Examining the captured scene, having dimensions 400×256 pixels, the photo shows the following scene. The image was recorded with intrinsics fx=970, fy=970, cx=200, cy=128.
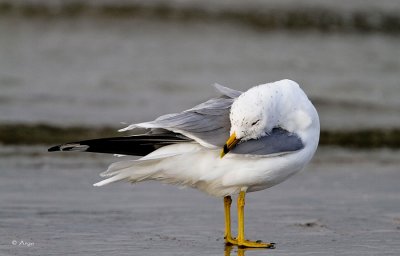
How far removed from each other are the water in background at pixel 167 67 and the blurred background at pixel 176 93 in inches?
1.1

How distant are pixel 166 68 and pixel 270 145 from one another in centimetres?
824

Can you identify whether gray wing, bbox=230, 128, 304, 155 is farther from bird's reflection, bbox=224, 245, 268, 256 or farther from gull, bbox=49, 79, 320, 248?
bird's reflection, bbox=224, 245, 268, 256

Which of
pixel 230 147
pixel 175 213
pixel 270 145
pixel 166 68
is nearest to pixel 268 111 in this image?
pixel 270 145

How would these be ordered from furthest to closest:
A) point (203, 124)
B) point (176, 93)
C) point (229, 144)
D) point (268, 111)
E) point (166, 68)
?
point (166, 68) → point (176, 93) → point (203, 124) → point (268, 111) → point (229, 144)

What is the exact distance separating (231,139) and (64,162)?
3.38 m

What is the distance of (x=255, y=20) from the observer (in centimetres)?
1628

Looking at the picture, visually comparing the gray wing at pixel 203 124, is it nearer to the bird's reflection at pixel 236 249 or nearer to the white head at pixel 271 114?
the white head at pixel 271 114

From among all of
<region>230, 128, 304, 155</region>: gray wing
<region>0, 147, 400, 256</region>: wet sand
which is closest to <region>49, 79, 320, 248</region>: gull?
<region>230, 128, 304, 155</region>: gray wing

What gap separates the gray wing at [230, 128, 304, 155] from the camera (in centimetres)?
525

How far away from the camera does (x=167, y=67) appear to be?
13492mm

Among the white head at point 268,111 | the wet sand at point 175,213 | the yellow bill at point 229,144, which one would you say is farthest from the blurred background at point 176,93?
the white head at point 268,111

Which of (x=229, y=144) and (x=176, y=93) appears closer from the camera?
(x=229, y=144)

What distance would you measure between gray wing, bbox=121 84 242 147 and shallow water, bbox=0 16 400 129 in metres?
4.98

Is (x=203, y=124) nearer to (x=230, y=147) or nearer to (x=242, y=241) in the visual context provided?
(x=230, y=147)
